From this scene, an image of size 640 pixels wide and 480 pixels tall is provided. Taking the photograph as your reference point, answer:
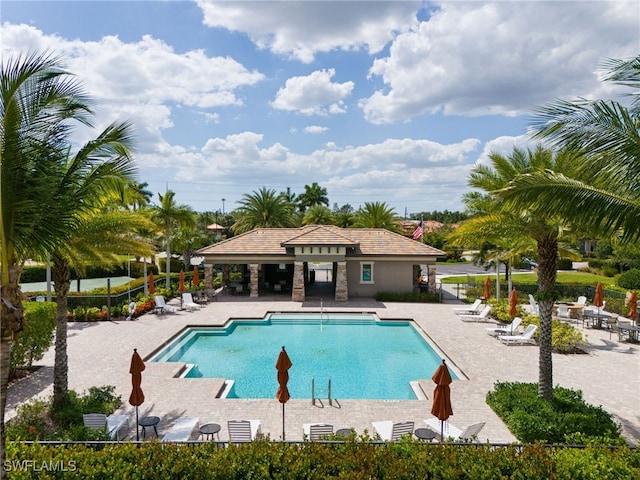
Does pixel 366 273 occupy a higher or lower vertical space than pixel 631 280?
higher

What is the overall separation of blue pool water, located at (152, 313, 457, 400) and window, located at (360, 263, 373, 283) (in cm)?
512

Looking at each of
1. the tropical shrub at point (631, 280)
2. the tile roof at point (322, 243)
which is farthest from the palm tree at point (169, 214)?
the tropical shrub at point (631, 280)

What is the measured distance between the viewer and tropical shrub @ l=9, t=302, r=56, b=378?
14.0m

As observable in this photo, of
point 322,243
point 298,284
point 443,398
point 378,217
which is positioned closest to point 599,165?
A: point 443,398

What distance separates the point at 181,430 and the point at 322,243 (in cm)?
1852

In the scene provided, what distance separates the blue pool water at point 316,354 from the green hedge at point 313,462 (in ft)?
20.7

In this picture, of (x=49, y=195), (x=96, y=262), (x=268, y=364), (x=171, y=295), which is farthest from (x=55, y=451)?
(x=171, y=295)

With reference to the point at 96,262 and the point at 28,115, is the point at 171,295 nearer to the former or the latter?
the point at 96,262

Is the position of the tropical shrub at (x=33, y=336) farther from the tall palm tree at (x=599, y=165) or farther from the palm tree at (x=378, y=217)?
the palm tree at (x=378, y=217)

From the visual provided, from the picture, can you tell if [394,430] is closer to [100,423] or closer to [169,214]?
[100,423]

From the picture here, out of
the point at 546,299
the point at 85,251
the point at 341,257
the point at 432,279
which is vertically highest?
the point at 85,251

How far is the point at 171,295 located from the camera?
2892cm

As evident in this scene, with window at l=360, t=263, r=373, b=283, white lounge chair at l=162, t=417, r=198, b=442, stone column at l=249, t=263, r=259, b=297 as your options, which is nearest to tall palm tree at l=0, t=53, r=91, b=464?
white lounge chair at l=162, t=417, r=198, b=442

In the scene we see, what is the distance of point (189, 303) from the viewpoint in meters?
25.7
